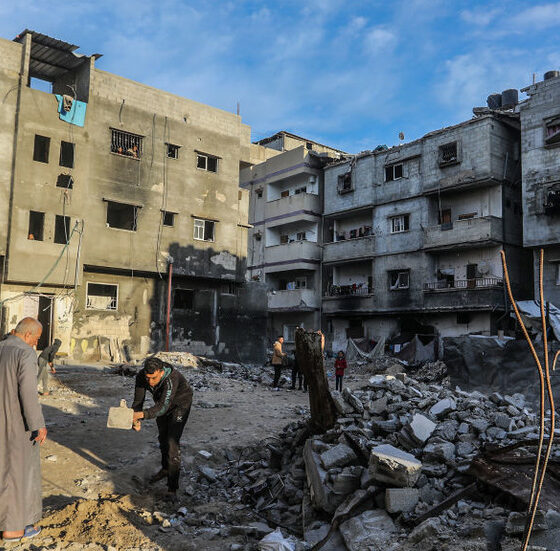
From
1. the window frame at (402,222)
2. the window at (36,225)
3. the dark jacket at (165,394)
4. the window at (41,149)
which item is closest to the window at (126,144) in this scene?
the window at (41,149)

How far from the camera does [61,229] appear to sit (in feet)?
67.8

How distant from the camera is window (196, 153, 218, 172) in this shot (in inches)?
1004

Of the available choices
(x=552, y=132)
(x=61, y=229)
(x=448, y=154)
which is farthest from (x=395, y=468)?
(x=448, y=154)

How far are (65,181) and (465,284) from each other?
65.3 ft

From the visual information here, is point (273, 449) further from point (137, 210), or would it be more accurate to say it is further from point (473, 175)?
point (473, 175)

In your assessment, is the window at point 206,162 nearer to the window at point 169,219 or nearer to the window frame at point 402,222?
the window at point 169,219

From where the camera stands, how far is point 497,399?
27.0ft

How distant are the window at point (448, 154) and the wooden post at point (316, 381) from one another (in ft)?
74.3

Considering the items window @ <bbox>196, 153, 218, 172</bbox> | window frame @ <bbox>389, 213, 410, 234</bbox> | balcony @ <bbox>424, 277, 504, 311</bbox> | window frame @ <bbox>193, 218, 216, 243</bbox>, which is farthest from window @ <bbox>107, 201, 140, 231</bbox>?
balcony @ <bbox>424, 277, 504, 311</bbox>

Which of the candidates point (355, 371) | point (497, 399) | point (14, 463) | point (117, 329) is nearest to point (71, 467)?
point (14, 463)

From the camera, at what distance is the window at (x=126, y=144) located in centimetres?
2277

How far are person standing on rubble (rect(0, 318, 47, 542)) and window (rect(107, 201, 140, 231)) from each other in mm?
18826

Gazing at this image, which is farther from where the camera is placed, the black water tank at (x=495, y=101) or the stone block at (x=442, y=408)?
the black water tank at (x=495, y=101)

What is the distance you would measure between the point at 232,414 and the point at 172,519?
19.2 feet
